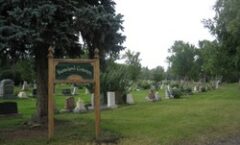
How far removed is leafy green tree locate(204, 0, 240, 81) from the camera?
1238 inches

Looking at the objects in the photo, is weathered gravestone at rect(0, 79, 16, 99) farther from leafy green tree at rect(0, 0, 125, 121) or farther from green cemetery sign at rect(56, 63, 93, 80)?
green cemetery sign at rect(56, 63, 93, 80)

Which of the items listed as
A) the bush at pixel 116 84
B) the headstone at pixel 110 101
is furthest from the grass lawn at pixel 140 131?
the bush at pixel 116 84

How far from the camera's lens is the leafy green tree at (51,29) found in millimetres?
11320

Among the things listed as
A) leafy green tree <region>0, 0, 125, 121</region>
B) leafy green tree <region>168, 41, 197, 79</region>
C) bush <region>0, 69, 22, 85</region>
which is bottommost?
leafy green tree <region>0, 0, 125, 121</region>

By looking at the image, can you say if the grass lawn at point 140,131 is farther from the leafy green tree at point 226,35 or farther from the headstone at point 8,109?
the leafy green tree at point 226,35

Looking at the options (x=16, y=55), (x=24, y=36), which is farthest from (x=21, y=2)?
(x=16, y=55)

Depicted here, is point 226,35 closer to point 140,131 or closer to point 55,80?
point 140,131

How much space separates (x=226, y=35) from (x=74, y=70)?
25741 mm

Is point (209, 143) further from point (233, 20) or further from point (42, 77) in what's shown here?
point (233, 20)

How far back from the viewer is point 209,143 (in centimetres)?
1091

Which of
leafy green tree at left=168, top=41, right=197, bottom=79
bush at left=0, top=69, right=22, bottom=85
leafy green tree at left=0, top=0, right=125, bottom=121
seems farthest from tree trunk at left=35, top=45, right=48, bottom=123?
leafy green tree at left=168, top=41, right=197, bottom=79

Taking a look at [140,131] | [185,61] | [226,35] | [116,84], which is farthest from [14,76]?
[140,131]

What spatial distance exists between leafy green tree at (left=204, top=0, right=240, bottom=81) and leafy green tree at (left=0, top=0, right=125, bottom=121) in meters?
19.3

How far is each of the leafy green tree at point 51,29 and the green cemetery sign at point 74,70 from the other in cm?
112
